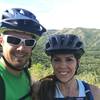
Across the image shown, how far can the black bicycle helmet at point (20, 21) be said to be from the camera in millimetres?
5262

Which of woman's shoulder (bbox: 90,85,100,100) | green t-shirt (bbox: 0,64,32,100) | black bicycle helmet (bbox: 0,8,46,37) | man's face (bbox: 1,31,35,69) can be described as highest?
black bicycle helmet (bbox: 0,8,46,37)

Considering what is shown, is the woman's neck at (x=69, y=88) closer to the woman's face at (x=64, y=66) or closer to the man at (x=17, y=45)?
the woman's face at (x=64, y=66)

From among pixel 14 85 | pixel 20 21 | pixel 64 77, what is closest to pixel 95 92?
pixel 64 77

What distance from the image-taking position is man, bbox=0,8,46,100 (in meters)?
5.16

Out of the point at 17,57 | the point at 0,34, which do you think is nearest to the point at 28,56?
the point at 17,57

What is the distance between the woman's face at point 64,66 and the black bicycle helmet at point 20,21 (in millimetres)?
509

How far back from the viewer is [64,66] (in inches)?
221

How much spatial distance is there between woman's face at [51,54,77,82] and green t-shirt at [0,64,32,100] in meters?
0.52

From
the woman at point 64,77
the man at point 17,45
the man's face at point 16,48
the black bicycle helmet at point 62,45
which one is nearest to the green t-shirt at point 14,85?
the man at point 17,45

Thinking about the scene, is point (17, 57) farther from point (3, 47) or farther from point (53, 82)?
point (53, 82)

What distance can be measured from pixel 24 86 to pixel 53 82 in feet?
1.85

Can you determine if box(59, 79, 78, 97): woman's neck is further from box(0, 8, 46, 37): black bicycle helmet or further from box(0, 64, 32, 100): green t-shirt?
box(0, 8, 46, 37): black bicycle helmet

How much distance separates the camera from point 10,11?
5.44 meters

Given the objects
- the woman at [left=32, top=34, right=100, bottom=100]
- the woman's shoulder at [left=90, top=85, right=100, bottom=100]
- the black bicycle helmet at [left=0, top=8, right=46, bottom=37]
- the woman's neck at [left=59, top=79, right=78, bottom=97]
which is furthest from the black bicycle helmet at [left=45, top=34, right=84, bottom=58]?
the woman's shoulder at [left=90, top=85, right=100, bottom=100]
